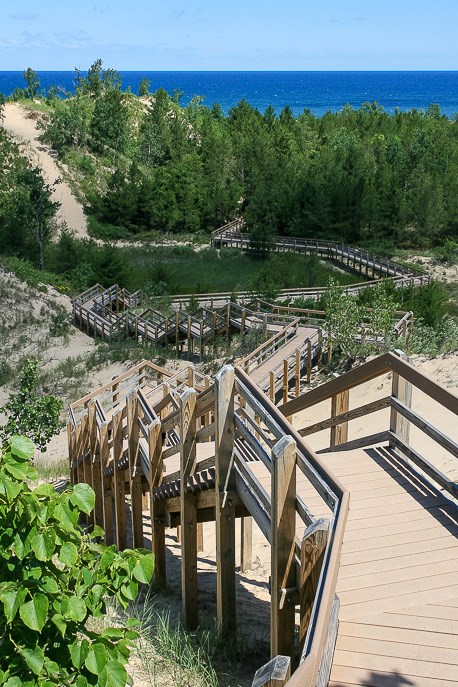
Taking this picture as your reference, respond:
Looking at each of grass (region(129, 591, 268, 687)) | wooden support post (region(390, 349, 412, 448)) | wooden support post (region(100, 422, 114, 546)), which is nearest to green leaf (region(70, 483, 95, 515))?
grass (region(129, 591, 268, 687))

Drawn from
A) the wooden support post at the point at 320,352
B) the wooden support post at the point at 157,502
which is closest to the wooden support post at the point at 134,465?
the wooden support post at the point at 157,502

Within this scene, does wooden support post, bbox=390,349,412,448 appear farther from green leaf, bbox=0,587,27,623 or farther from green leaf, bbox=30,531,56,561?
green leaf, bbox=0,587,27,623

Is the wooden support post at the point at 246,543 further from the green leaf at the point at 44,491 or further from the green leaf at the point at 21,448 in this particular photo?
the green leaf at the point at 21,448

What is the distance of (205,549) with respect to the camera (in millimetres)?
9945

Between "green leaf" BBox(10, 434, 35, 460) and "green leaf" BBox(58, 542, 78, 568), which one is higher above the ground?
"green leaf" BBox(10, 434, 35, 460)

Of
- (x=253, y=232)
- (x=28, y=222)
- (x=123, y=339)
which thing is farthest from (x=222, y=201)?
(x=123, y=339)

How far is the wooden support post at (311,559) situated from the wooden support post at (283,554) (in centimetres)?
56

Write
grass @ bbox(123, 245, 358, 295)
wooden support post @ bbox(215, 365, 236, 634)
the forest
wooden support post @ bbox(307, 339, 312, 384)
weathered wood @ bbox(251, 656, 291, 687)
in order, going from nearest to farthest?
weathered wood @ bbox(251, 656, 291, 687) → wooden support post @ bbox(215, 365, 236, 634) → wooden support post @ bbox(307, 339, 312, 384) → grass @ bbox(123, 245, 358, 295) → the forest

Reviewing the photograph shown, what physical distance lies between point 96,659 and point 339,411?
420 cm

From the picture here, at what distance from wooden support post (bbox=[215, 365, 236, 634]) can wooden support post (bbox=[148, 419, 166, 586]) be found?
161 cm

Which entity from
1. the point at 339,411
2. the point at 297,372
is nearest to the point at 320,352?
the point at 297,372

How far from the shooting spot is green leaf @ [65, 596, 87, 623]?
377 cm

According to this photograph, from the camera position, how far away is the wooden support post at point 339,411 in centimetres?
738

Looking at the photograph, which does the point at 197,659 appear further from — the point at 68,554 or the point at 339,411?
the point at 339,411
